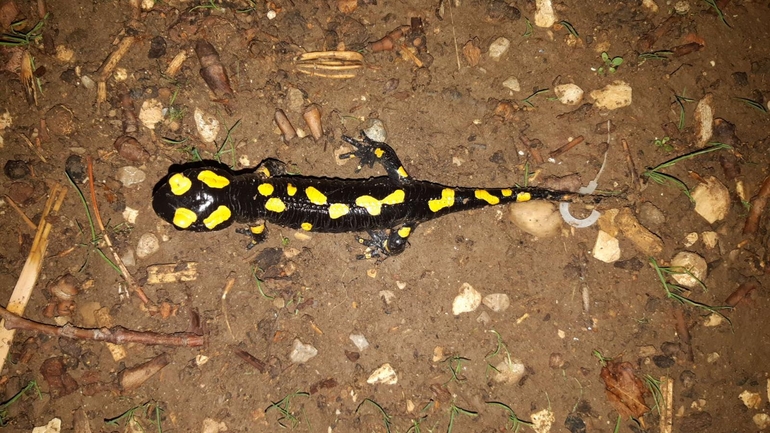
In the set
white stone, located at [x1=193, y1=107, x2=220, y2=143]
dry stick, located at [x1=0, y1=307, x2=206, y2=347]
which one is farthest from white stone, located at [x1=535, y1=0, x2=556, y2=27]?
dry stick, located at [x1=0, y1=307, x2=206, y2=347]

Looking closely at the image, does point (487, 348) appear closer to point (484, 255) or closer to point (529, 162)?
point (484, 255)

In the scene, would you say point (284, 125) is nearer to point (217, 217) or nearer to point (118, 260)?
point (217, 217)

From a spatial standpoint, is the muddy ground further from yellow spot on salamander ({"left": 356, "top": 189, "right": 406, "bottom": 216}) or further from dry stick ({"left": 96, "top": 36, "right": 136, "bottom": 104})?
yellow spot on salamander ({"left": 356, "top": 189, "right": 406, "bottom": 216})

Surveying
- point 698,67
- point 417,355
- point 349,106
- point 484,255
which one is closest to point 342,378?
point 417,355

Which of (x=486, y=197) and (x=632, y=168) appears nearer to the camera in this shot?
(x=486, y=197)

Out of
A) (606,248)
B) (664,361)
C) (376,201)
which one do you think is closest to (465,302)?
(376,201)

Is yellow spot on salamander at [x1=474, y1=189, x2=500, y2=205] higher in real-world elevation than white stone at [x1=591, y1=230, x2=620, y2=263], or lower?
higher

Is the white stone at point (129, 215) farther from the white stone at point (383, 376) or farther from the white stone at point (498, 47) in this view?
the white stone at point (498, 47)
